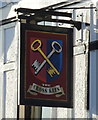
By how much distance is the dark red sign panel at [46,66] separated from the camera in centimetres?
1309

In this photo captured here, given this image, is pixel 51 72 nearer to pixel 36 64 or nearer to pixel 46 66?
pixel 46 66

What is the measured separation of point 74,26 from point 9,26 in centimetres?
321

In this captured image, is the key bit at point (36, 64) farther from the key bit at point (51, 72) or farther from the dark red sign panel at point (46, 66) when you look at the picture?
the key bit at point (51, 72)

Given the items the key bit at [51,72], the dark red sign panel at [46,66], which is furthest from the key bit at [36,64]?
the key bit at [51,72]

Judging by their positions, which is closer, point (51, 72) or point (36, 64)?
point (36, 64)

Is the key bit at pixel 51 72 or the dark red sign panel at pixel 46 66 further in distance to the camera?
the key bit at pixel 51 72

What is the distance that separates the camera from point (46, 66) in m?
13.4

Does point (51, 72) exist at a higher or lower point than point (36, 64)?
lower

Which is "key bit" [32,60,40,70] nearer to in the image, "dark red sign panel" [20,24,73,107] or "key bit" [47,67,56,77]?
"dark red sign panel" [20,24,73,107]

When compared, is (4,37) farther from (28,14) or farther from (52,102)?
(52,102)

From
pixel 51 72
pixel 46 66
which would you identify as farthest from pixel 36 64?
pixel 51 72

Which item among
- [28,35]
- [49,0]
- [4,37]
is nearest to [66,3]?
[49,0]

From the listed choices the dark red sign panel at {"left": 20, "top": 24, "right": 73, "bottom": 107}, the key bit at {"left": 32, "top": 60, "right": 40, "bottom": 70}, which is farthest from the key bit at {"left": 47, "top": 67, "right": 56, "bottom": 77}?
the key bit at {"left": 32, "top": 60, "right": 40, "bottom": 70}

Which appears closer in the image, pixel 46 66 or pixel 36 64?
pixel 36 64
